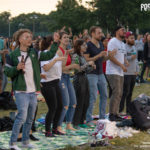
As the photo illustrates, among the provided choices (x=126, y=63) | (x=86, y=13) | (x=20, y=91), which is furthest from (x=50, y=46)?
(x=86, y=13)

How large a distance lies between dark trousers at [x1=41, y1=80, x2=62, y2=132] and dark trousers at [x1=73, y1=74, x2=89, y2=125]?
0.76m

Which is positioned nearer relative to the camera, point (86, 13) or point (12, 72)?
point (12, 72)

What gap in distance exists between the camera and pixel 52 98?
7152 mm

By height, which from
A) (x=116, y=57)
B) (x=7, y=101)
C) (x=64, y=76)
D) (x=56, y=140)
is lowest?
(x=56, y=140)

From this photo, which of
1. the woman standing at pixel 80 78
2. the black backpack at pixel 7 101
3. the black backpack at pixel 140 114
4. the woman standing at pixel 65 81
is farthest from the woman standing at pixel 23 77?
the black backpack at pixel 7 101

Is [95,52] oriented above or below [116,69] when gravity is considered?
above

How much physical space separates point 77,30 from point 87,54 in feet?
182

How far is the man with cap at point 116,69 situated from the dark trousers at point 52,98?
1823 mm

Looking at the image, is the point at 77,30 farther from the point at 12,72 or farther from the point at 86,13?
the point at 12,72

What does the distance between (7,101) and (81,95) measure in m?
3.51

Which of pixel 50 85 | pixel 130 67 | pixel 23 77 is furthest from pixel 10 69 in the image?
pixel 130 67

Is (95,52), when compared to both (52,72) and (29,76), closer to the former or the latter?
(52,72)

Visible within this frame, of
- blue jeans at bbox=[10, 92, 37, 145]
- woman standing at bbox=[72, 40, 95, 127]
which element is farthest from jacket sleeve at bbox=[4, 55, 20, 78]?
woman standing at bbox=[72, 40, 95, 127]

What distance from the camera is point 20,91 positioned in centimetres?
611
